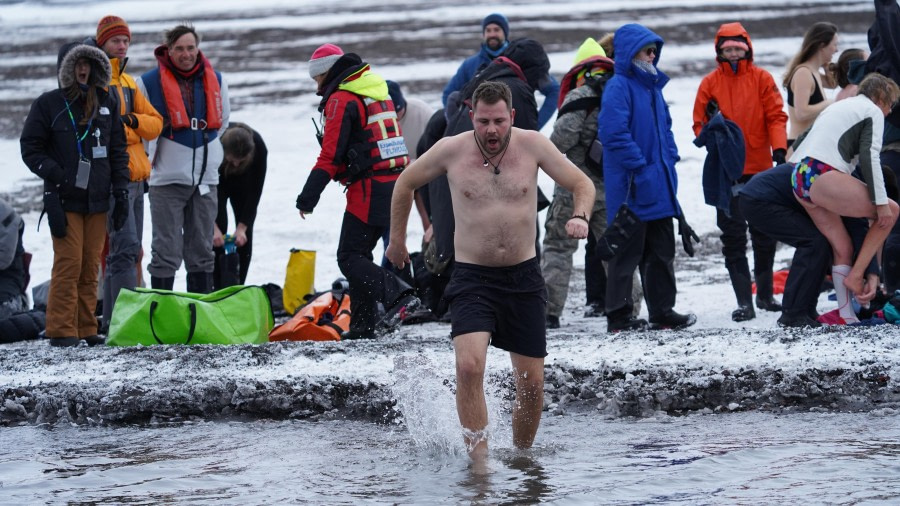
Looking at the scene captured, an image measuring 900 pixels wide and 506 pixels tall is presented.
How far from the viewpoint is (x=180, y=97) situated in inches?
332

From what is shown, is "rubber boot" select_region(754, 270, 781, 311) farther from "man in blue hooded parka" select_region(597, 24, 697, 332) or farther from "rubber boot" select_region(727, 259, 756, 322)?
"man in blue hooded parka" select_region(597, 24, 697, 332)

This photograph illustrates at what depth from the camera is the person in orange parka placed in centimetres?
838

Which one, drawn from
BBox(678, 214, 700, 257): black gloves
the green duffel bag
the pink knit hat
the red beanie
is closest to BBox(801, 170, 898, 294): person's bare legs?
BBox(678, 214, 700, 257): black gloves

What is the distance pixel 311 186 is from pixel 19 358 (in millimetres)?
1978

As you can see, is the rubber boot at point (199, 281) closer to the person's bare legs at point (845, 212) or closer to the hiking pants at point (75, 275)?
the hiking pants at point (75, 275)

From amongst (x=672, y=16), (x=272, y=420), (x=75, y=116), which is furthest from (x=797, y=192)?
(x=672, y=16)

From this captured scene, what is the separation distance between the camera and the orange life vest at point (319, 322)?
795cm

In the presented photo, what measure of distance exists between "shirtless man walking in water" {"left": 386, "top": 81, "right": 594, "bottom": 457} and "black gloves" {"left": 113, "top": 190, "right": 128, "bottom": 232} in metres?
2.90

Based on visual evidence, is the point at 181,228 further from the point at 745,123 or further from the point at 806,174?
the point at 806,174

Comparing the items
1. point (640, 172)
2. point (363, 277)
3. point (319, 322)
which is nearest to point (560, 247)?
point (640, 172)

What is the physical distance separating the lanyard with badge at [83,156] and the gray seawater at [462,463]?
1.79 meters

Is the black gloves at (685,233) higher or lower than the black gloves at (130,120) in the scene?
lower

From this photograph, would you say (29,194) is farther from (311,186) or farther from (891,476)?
(891,476)

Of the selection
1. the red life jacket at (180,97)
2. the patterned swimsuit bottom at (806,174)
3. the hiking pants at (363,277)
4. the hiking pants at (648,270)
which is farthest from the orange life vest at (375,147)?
the patterned swimsuit bottom at (806,174)
